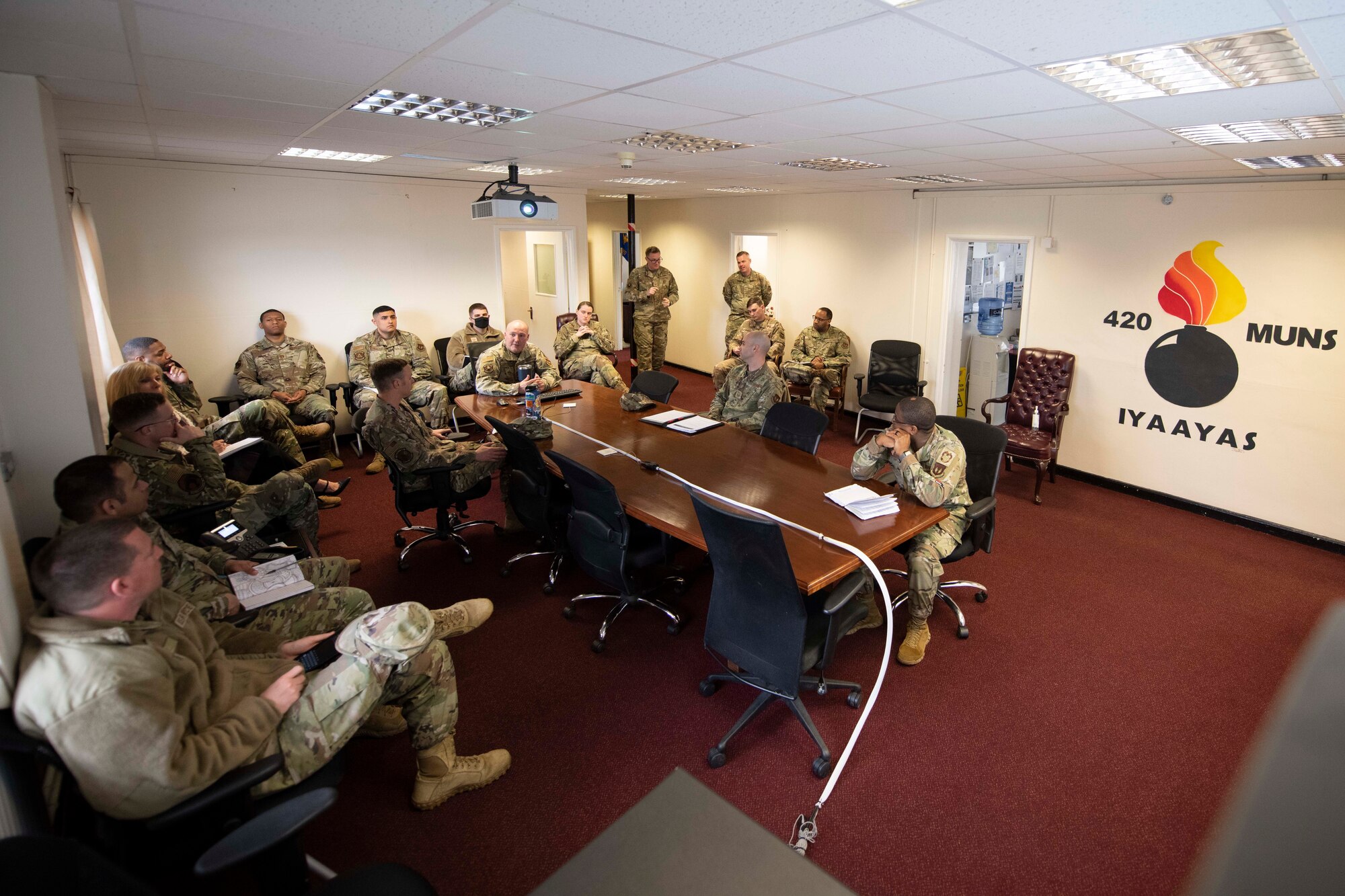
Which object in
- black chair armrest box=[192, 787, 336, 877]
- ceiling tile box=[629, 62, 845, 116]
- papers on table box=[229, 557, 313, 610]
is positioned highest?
ceiling tile box=[629, 62, 845, 116]

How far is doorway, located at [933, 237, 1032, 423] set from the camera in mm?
7383

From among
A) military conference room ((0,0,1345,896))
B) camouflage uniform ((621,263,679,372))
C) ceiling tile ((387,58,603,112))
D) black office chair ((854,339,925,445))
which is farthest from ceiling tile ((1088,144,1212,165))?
camouflage uniform ((621,263,679,372))

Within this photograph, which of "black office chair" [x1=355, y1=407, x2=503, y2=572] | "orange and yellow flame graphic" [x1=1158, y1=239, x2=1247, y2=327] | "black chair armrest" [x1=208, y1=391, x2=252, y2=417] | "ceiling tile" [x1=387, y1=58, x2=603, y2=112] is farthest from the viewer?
"black chair armrest" [x1=208, y1=391, x2=252, y2=417]

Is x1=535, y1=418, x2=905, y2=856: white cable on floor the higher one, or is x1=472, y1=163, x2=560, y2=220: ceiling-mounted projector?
x1=472, y1=163, x2=560, y2=220: ceiling-mounted projector

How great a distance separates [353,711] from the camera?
2232mm

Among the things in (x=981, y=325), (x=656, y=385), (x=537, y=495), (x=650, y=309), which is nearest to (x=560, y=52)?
(x=537, y=495)

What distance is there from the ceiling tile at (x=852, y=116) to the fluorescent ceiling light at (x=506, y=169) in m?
3.18

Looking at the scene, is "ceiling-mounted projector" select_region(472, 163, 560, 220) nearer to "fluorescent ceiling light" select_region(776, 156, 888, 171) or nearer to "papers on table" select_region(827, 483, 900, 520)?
"fluorescent ceiling light" select_region(776, 156, 888, 171)

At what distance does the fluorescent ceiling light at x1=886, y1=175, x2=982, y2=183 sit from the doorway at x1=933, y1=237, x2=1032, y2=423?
98 centimetres

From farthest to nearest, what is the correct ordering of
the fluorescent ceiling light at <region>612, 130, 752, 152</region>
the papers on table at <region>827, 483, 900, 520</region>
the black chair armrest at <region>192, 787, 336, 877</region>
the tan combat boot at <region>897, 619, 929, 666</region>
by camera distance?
1. the fluorescent ceiling light at <region>612, 130, 752, 152</region>
2. the tan combat boot at <region>897, 619, 929, 666</region>
3. the papers on table at <region>827, 483, 900, 520</region>
4. the black chair armrest at <region>192, 787, 336, 877</region>

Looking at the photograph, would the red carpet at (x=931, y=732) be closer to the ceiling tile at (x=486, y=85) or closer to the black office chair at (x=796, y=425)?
the black office chair at (x=796, y=425)

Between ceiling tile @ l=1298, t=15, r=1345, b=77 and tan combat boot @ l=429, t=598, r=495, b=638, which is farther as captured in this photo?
tan combat boot @ l=429, t=598, r=495, b=638

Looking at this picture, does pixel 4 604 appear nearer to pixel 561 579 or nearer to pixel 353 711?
pixel 353 711

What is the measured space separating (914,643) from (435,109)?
3.42 metres
